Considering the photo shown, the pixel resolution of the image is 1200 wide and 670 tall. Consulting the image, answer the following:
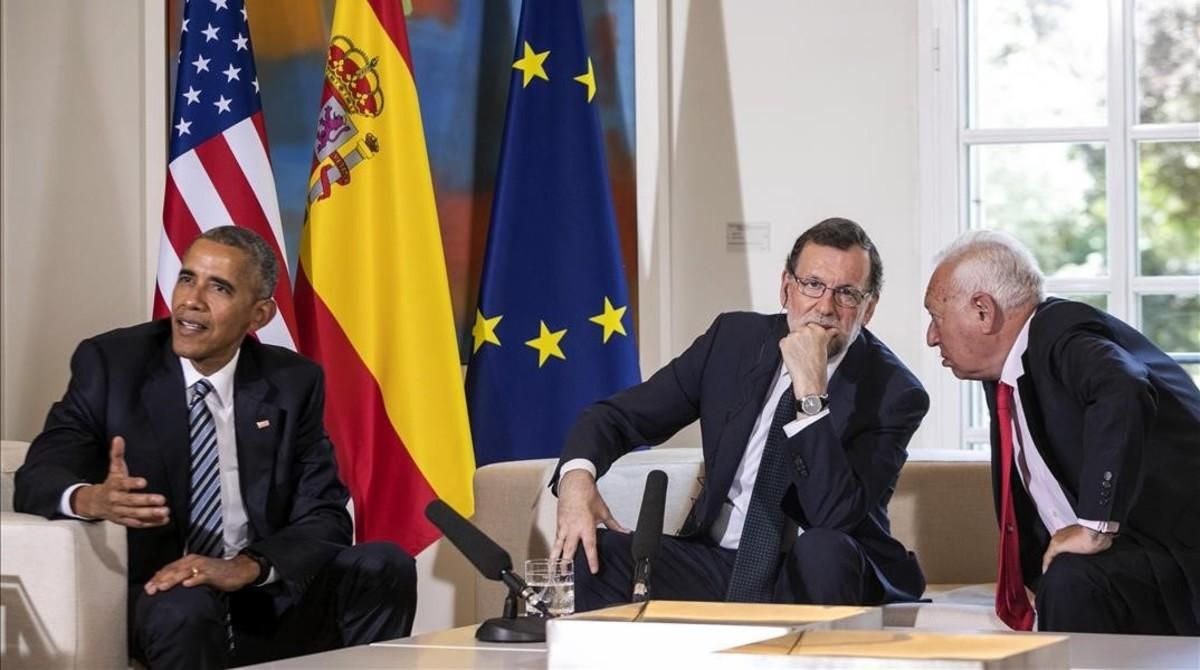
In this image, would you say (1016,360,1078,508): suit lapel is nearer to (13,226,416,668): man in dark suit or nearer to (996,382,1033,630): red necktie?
(996,382,1033,630): red necktie

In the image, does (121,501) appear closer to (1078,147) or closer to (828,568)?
(828,568)

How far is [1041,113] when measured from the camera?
4441 mm

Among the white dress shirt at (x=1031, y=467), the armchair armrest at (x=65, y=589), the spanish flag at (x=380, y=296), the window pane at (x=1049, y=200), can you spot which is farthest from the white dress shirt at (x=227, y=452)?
the window pane at (x=1049, y=200)

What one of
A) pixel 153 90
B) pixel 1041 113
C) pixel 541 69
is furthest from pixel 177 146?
pixel 1041 113

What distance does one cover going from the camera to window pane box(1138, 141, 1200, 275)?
4332 mm

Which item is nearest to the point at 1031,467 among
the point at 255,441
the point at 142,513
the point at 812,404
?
the point at 812,404

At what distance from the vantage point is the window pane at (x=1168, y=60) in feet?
14.2

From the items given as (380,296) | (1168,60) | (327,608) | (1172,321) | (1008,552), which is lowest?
(327,608)

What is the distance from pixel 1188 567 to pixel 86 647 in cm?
193

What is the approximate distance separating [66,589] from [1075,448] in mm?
1802

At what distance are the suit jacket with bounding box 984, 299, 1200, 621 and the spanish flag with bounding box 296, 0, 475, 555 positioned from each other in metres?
1.58

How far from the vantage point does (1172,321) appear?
14.2 feet

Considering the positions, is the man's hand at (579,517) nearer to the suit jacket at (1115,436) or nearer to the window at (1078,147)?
the suit jacket at (1115,436)

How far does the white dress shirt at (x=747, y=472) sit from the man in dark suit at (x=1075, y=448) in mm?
338
